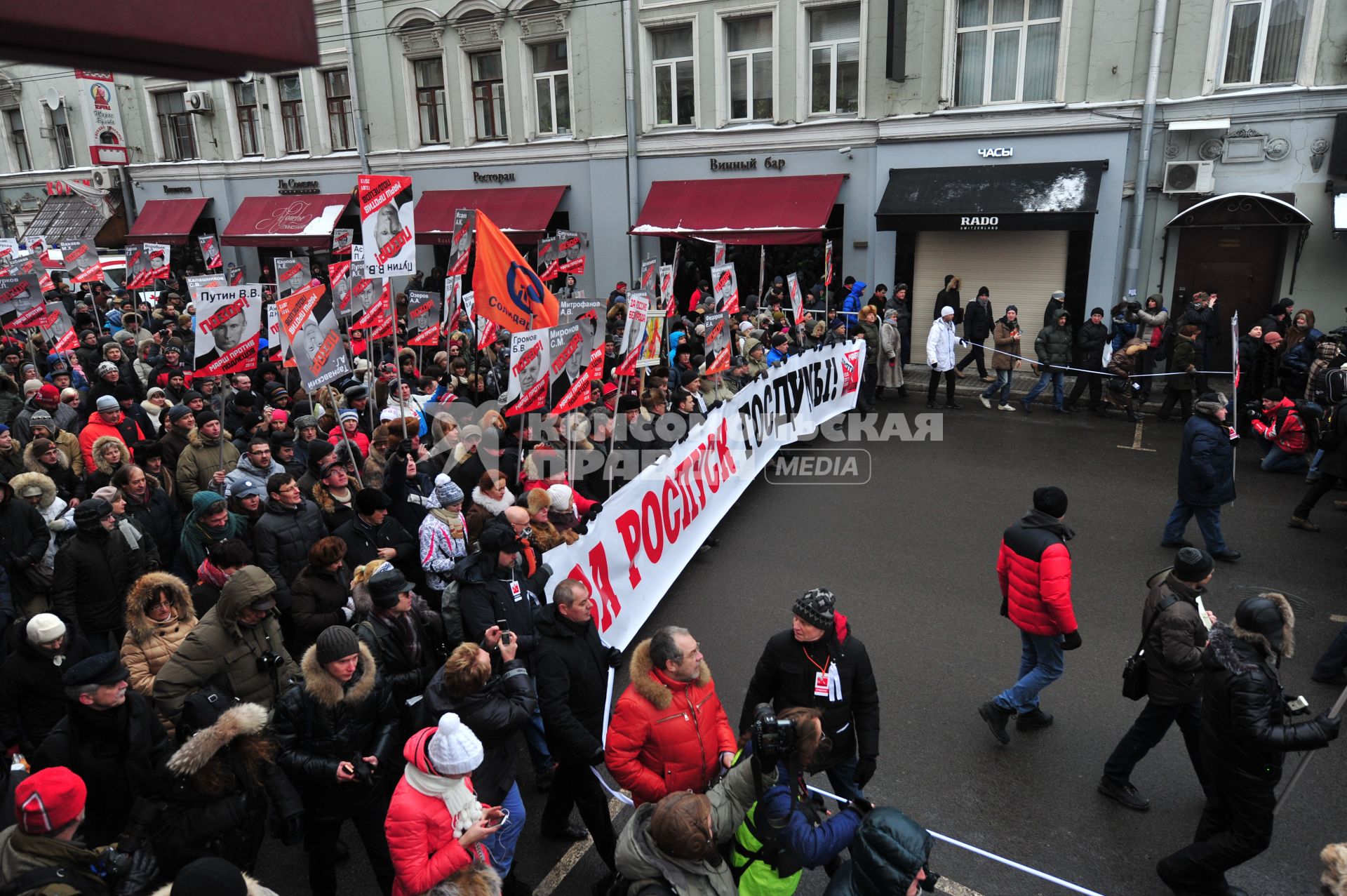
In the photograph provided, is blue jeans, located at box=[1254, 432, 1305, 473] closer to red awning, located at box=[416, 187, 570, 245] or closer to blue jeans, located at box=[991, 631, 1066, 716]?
blue jeans, located at box=[991, 631, 1066, 716]

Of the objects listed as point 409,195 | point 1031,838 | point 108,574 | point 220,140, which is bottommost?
point 1031,838

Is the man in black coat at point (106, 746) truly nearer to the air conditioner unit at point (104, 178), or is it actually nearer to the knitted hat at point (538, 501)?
the knitted hat at point (538, 501)

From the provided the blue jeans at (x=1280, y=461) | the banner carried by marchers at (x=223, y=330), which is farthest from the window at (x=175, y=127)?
the blue jeans at (x=1280, y=461)

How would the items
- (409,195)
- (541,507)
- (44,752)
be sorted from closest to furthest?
(44,752), (541,507), (409,195)

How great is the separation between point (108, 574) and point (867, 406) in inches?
425

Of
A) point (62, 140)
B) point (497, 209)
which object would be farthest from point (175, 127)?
point (497, 209)

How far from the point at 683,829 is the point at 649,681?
961 millimetres

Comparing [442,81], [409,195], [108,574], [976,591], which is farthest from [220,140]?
[976,591]

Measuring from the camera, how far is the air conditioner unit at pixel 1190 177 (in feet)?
48.6

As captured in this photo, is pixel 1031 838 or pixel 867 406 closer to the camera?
pixel 1031 838

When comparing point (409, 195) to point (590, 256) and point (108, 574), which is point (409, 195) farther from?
point (590, 256)

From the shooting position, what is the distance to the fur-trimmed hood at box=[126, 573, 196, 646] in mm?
4508

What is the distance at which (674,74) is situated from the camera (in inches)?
769

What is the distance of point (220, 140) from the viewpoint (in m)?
26.1
